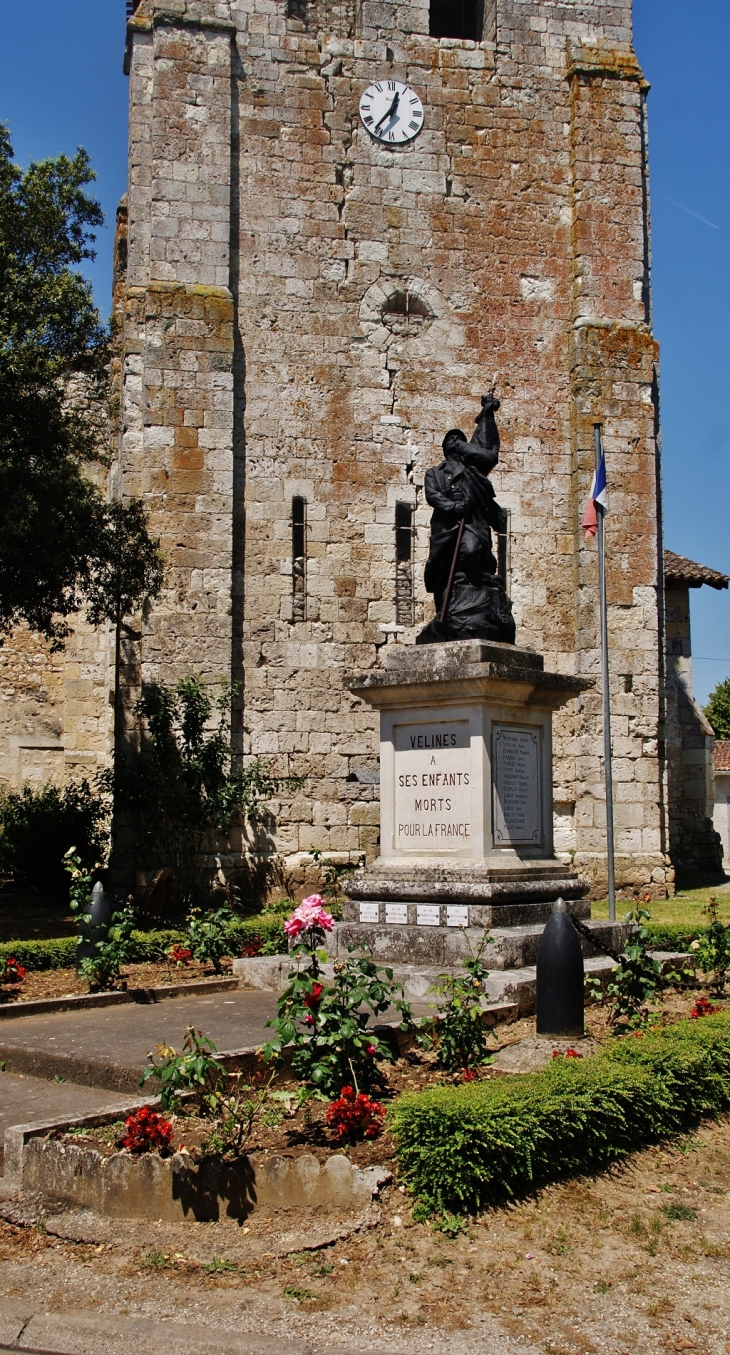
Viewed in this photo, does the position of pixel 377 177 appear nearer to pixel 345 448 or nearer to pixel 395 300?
pixel 395 300

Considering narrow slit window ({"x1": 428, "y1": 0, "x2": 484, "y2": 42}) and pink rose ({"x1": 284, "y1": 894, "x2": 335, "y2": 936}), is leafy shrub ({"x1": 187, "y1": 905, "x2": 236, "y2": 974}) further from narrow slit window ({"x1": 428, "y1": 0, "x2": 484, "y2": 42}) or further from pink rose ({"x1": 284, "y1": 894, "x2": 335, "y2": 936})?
narrow slit window ({"x1": 428, "y1": 0, "x2": 484, "y2": 42})

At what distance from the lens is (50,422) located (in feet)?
40.7

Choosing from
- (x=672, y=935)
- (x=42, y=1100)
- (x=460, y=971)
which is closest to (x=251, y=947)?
(x=460, y=971)

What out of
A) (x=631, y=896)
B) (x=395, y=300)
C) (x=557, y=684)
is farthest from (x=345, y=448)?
(x=557, y=684)

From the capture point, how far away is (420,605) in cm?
1521

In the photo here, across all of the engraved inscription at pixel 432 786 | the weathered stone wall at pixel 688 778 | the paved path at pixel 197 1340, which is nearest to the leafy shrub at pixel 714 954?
the engraved inscription at pixel 432 786

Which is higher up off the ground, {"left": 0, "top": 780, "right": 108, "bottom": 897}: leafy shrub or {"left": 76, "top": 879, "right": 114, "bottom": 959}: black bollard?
{"left": 0, "top": 780, "right": 108, "bottom": 897}: leafy shrub

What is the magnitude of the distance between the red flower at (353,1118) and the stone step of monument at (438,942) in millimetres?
2427

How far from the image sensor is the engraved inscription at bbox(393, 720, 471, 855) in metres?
8.21

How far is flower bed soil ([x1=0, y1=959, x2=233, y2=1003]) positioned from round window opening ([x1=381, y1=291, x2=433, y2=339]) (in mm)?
8780

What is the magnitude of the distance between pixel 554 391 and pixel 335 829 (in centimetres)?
625

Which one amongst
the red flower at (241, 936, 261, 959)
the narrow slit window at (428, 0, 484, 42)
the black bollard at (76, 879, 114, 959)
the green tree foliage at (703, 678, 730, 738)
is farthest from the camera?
the green tree foliage at (703, 678, 730, 738)

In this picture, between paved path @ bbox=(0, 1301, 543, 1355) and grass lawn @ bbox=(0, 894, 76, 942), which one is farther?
grass lawn @ bbox=(0, 894, 76, 942)

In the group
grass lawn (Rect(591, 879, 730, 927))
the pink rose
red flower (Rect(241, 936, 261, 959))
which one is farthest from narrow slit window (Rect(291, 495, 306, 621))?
the pink rose
